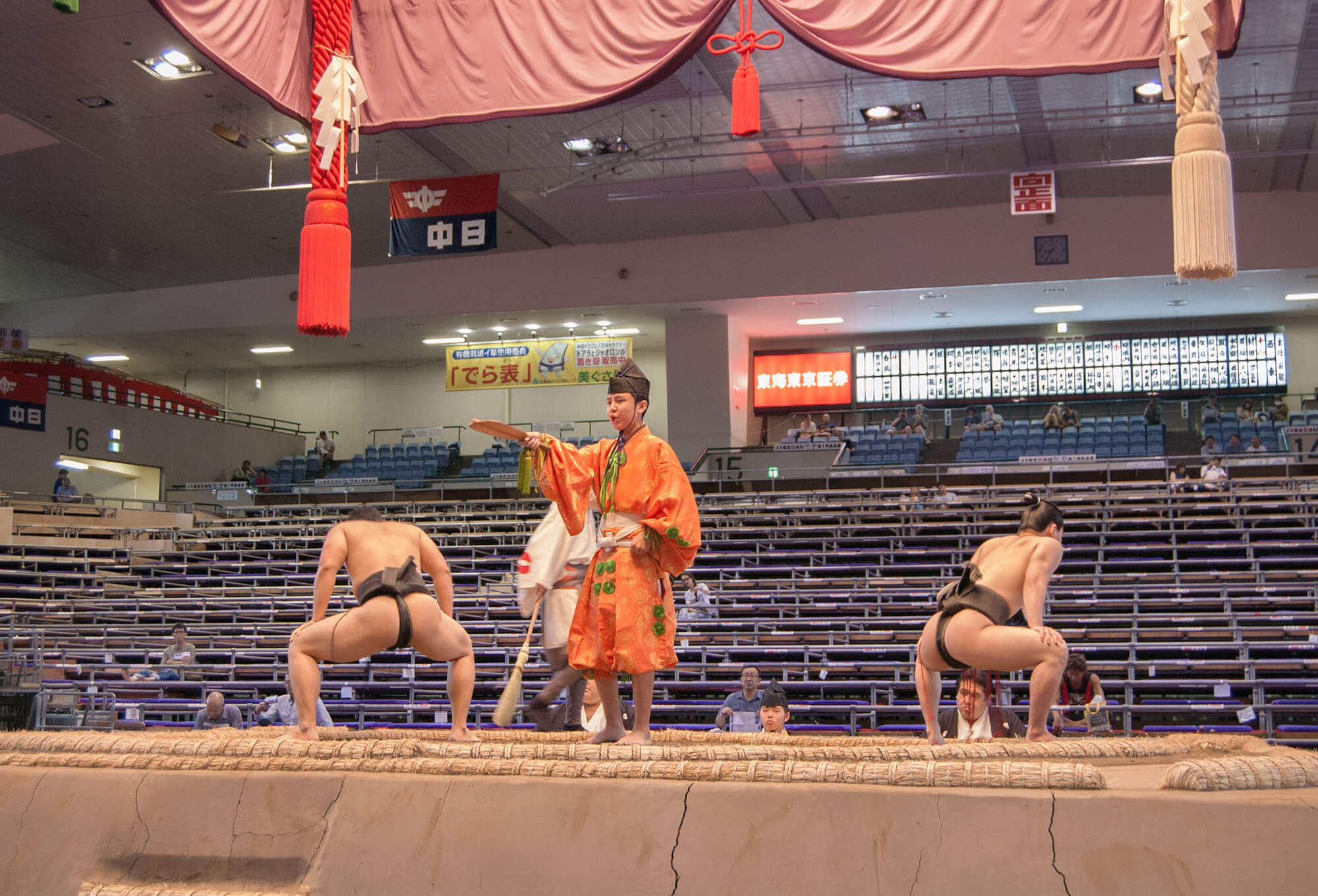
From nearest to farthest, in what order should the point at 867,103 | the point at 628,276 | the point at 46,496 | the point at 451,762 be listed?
the point at 451,762
the point at 867,103
the point at 46,496
the point at 628,276

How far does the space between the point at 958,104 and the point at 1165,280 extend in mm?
3869

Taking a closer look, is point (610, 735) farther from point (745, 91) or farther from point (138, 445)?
point (138, 445)

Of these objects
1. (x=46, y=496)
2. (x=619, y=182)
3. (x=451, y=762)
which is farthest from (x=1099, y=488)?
(x=46, y=496)

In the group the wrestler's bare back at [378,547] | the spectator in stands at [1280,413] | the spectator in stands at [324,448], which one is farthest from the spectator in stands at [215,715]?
the spectator in stands at [1280,413]

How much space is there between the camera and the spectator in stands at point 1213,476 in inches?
418

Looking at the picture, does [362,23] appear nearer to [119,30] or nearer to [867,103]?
[119,30]

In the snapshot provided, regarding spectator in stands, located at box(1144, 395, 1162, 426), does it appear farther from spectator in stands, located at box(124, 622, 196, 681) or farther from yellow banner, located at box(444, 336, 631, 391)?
spectator in stands, located at box(124, 622, 196, 681)

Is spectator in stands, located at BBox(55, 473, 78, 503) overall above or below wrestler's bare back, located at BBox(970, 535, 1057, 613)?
above

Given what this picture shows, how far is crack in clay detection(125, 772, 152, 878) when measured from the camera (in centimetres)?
255

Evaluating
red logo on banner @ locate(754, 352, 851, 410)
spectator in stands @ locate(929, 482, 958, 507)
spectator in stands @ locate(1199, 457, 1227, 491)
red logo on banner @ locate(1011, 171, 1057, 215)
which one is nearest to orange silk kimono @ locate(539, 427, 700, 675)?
spectator in stands @ locate(929, 482, 958, 507)

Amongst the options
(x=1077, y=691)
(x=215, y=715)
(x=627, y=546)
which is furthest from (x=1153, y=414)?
(x=627, y=546)

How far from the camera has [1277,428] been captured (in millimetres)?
12914

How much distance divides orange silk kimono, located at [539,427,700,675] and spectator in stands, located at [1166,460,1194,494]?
8.72 m

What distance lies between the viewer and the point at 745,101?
374cm
